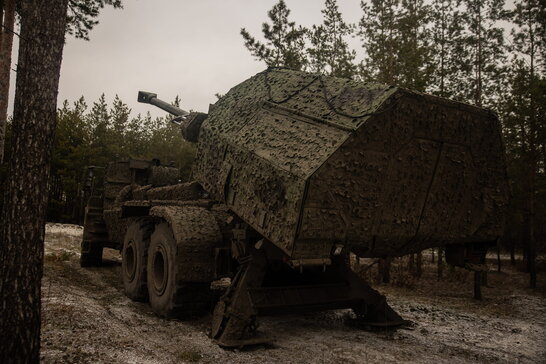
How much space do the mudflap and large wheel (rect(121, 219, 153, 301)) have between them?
2.05m

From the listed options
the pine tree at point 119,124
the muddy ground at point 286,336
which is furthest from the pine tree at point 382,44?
Result: the pine tree at point 119,124

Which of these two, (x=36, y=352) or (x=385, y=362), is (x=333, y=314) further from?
(x=36, y=352)

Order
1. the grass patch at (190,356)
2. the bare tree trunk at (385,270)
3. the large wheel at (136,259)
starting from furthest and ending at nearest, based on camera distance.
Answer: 1. the bare tree trunk at (385,270)
2. the large wheel at (136,259)
3. the grass patch at (190,356)

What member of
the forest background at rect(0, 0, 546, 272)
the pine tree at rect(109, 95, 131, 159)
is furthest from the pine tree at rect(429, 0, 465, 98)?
the pine tree at rect(109, 95, 131, 159)

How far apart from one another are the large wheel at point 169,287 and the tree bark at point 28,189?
2090mm

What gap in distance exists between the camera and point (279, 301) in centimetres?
523

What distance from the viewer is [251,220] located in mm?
4602

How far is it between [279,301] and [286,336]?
546 millimetres

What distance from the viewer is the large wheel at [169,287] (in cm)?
552

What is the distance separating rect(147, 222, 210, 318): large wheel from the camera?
552 centimetres

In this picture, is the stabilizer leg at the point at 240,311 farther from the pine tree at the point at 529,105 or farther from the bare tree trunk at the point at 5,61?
the pine tree at the point at 529,105

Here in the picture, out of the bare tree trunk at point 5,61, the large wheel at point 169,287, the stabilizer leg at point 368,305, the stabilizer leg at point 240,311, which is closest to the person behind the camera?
the stabilizer leg at point 240,311

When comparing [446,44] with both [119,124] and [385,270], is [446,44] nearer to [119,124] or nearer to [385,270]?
[385,270]

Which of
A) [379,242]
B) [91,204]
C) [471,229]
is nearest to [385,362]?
[379,242]
